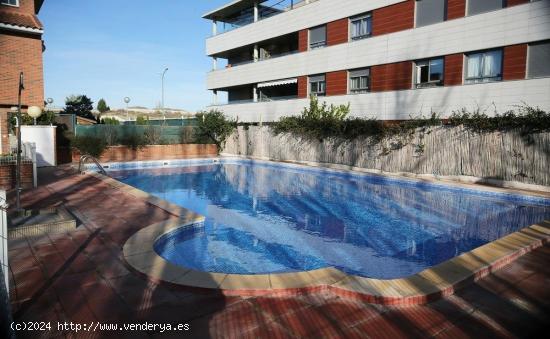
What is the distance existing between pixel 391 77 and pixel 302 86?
682 centimetres

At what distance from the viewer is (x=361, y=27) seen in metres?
21.1

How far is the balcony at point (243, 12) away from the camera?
1081 inches

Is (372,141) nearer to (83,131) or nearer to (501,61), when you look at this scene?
(501,61)

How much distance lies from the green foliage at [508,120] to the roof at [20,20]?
20.0 meters

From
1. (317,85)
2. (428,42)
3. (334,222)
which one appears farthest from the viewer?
(317,85)

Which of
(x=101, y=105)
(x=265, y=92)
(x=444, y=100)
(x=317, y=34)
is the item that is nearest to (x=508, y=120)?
(x=444, y=100)

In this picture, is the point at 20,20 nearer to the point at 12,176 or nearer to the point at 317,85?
the point at 12,176

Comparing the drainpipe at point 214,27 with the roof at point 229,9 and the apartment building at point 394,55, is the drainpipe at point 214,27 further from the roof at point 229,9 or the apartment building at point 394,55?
the apartment building at point 394,55

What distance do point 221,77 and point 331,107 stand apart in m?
12.9

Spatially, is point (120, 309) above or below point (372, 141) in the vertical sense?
below

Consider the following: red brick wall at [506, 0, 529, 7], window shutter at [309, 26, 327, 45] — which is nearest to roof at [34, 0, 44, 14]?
window shutter at [309, 26, 327, 45]

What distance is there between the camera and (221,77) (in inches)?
1220

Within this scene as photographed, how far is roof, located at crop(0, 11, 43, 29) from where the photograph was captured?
16.5 metres

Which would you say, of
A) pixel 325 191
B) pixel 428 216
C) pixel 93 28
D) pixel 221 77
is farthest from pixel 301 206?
pixel 93 28
